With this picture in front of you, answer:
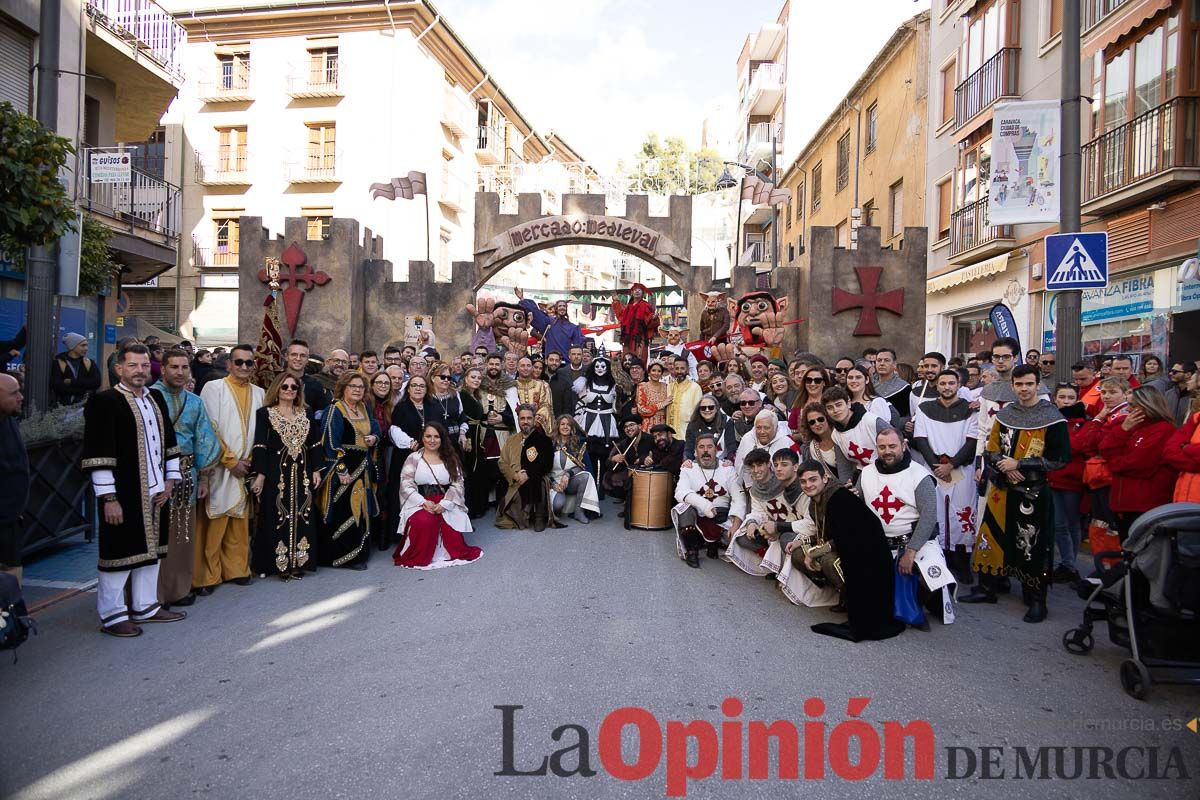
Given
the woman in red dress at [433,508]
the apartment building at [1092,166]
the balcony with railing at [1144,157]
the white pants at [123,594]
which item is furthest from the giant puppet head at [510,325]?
the balcony with railing at [1144,157]

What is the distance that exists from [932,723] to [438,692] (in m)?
2.48

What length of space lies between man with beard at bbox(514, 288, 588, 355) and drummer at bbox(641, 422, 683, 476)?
4.65m

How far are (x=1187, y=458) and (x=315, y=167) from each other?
2919 centimetres

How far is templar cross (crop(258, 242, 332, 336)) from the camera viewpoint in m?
15.1

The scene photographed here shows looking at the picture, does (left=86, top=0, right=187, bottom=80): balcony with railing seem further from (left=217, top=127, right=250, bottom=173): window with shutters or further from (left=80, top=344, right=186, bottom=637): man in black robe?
(left=80, top=344, right=186, bottom=637): man in black robe

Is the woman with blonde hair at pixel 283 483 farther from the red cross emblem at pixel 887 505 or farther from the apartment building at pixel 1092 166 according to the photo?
the apartment building at pixel 1092 166

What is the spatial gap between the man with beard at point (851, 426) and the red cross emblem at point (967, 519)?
3.16 feet

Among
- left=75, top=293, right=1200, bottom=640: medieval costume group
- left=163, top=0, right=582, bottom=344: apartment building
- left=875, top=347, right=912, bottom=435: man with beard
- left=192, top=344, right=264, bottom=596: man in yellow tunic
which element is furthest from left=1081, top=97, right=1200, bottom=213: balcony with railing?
left=163, top=0, right=582, bottom=344: apartment building

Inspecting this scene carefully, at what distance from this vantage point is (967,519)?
668cm

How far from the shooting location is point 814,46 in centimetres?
3212

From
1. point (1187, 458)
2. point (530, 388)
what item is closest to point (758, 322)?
point (530, 388)

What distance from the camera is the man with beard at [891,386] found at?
8367 millimetres

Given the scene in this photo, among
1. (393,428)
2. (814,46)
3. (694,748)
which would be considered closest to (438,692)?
(694,748)

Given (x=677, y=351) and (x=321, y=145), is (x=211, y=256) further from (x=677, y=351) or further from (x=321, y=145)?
(x=677, y=351)
